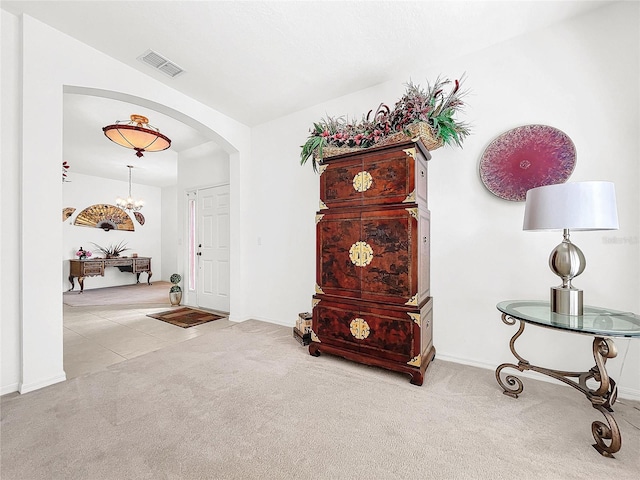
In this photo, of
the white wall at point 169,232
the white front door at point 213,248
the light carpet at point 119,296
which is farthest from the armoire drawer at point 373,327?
the white wall at point 169,232

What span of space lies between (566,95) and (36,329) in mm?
4376

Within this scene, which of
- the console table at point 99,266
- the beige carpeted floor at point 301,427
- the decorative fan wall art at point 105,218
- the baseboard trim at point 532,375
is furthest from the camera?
the decorative fan wall art at point 105,218

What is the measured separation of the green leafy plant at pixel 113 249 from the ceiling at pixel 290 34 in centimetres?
612

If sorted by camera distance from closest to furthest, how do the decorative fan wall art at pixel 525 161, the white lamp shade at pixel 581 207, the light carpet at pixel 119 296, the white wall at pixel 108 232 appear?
the white lamp shade at pixel 581 207 < the decorative fan wall art at pixel 525 161 < the light carpet at pixel 119 296 < the white wall at pixel 108 232

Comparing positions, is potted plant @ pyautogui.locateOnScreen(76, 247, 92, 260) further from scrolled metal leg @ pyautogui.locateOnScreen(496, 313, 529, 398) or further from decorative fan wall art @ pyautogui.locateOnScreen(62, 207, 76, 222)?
scrolled metal leg @ pyautogui.locateOnScreen(496, 313, 529, 398)

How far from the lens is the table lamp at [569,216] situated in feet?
5.06

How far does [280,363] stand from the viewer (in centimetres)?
247

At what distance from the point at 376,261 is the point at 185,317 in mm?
3206

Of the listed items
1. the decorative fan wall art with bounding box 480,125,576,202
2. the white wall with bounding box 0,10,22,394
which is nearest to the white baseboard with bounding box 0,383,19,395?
the white wall with bounding box 0,10,22,394

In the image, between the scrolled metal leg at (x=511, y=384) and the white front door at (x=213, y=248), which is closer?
the scrolled metal leg at (x=511, y=384)

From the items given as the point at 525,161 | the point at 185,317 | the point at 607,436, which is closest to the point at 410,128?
the point at 525,161

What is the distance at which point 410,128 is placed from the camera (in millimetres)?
2168

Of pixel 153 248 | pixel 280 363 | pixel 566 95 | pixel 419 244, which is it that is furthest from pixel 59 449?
pixel 153 248

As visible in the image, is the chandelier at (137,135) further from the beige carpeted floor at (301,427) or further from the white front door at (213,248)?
the beige carpeted floor at (301,427)
